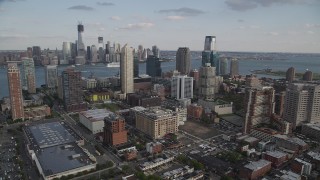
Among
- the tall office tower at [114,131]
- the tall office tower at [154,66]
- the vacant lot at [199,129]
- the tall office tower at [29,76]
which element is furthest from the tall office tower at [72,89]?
the tall office tower at [154,66]

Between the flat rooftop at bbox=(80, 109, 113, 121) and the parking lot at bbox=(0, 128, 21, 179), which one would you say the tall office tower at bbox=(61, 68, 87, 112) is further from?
the parking lot at bbox=(0, 128, 21, 179)

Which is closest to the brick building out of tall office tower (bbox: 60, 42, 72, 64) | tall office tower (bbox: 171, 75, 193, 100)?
tall office tower (bbox: 171, 75, 193, 100)

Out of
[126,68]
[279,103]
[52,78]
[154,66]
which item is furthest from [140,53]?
[279,103]

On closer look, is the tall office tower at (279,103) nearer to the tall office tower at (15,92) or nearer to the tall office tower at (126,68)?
the tall office tower at (126,68)

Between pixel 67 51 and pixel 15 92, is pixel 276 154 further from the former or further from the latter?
pixel 67 51

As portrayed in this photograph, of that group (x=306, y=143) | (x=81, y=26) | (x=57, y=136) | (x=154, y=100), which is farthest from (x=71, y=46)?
(x=306, y=143)

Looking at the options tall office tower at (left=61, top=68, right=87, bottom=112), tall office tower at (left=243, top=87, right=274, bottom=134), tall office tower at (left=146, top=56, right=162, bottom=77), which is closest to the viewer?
tall office tower at (left=243, top=87, right=274, bottom=134)
